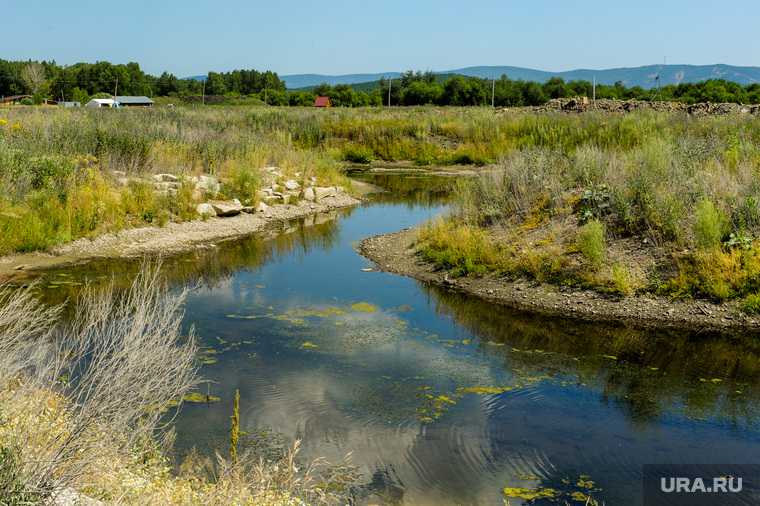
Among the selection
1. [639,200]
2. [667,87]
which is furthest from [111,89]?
[639,200]

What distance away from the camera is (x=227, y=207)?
1888cm

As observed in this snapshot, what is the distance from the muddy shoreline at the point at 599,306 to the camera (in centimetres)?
1095

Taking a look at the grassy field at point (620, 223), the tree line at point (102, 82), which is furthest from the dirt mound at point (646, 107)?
the tree line at point (102, 82)

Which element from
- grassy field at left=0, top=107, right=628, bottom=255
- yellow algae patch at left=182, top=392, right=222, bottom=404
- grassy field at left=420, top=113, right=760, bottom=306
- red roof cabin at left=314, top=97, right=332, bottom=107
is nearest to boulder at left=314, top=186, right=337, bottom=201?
grassy field at left=0, top=107, right=628, bottom=255

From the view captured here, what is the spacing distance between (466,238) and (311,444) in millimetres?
7968

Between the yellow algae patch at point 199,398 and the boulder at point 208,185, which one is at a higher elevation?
the boulder at point 208,185

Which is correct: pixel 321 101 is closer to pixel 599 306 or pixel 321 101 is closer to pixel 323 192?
pixel 323 192

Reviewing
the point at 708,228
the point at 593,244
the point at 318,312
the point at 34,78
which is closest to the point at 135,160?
the point at 318,312

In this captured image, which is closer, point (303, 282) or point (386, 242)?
point (303, 282)

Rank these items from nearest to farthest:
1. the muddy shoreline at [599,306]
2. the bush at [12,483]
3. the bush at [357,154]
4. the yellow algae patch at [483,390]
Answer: the bush at [12,483] → the yellow algae patch at [483,390] → the muddy shoreline at [599,306] → the bush at [357,154]

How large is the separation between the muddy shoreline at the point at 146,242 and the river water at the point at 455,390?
1.01m

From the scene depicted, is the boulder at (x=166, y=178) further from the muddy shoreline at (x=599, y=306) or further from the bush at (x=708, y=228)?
the bush at (x=708, y=228)

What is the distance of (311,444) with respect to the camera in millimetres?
6941

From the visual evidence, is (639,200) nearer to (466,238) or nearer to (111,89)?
(466,238)
